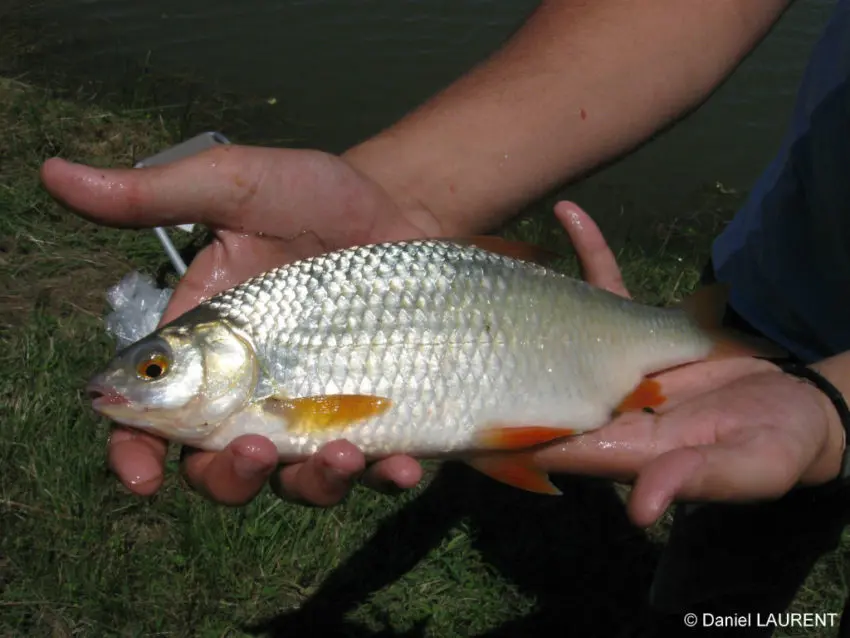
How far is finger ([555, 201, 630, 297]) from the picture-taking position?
2.90 meters

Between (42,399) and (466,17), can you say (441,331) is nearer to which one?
(42,399)

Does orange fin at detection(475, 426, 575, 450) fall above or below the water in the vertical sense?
above

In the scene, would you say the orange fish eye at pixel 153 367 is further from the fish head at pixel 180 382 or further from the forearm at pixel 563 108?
the forearm at pixel 563 108

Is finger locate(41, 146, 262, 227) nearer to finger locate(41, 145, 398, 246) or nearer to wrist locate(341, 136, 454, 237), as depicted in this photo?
finger locate(41, 145, 398, 246)

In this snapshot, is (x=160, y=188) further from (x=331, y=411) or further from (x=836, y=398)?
(x=836, y=398)

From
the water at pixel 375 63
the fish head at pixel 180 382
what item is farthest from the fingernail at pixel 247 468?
the water at pixel 375 63

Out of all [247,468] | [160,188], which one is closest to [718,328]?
[247,468]

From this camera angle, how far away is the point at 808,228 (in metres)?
2.76

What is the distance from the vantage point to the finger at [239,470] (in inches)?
83.5

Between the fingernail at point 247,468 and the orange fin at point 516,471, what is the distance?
0.64 metres

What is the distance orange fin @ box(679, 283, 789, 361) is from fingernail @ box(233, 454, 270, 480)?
4.73 feet

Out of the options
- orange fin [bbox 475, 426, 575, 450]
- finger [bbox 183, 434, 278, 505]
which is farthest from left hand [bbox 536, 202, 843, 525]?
finger [bbox 183, 434, 278, 505]

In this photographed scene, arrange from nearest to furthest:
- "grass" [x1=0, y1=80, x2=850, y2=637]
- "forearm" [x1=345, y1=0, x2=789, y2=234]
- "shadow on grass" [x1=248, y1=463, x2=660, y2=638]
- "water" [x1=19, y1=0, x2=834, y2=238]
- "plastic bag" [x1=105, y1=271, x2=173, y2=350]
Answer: "forearm" [x1=345, y1=0, x2=789, y2=234] → "grass" [x1=0, y1=80, x2=850, y2=637] → "shadow on grass" [x1=248, y1=463, x2=660, y2=638] → "plastic bag" [x1=105, y1=271, x2=173, y2=350] → "water" [x1=19, y1=0, x2=834, y2=238]

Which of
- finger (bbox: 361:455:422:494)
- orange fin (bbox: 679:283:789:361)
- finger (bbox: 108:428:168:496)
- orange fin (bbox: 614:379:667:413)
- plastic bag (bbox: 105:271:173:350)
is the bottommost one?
plastic bag (bbox: 105:271:173:350)
